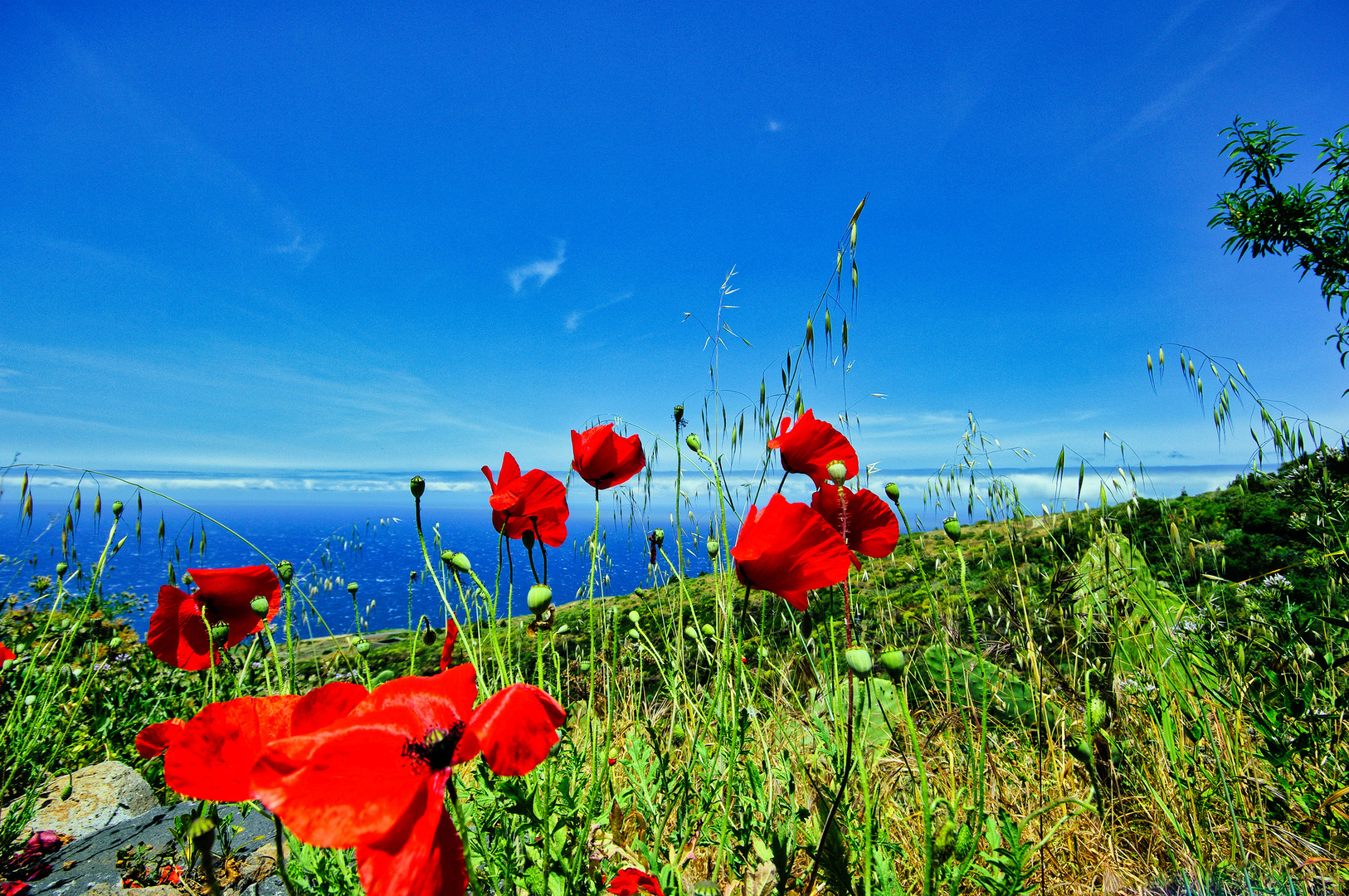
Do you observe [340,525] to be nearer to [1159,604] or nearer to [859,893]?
[859,893]

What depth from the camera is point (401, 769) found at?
0.53 meters

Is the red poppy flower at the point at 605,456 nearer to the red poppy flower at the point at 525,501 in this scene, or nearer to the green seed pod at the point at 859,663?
the red poppy flower at the point at 525,501

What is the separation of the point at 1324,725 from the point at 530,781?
6.23 ft

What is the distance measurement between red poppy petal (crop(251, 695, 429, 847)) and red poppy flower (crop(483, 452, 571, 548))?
2.09 ft

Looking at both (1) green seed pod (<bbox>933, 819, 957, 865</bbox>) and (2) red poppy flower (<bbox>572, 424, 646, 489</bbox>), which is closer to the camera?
(1) green seed pod (<bbox>933, 819, 957, 865</bbox>)

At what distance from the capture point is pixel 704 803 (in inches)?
44.4

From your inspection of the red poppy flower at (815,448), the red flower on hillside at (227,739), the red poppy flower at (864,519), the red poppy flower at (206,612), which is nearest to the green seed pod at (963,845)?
the red poppy flower at (864,519)

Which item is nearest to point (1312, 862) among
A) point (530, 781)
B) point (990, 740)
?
point (990, 740)

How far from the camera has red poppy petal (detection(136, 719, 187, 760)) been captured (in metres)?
0.66

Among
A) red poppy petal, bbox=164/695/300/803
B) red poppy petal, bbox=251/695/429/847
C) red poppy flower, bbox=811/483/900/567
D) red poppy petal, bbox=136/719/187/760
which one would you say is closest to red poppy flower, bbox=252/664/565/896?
red poppy petal, bbox=251/695/429/847

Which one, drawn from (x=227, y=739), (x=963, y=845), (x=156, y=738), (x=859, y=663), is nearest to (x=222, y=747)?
(x=227, y=739)

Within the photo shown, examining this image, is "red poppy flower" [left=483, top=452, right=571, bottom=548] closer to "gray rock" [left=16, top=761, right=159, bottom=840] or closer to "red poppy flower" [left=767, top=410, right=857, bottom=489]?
"red poppy flower" [left=767, top=410, right=857, bottom=489]

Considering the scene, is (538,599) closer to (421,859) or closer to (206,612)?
(421,859)

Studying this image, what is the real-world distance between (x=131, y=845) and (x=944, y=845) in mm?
2199
